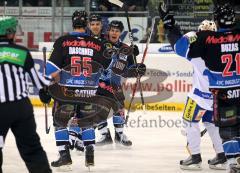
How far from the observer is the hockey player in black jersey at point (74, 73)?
568 cm

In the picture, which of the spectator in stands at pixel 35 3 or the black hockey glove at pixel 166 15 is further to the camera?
the spectator in stands at pixel 35 3

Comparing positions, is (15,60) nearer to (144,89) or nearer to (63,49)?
(63,49)

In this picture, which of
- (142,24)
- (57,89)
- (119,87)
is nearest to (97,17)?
(119,87)

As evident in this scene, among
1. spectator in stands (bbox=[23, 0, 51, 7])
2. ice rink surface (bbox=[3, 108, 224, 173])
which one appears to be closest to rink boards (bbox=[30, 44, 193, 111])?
ice rink surface (bbox=[3, 108, 224, 173])

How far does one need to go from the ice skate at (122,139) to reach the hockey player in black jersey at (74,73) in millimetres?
1371

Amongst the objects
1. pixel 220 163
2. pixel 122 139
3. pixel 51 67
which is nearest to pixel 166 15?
pixel 51 67

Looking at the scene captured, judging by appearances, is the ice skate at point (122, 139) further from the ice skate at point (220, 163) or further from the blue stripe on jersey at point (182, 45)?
the blue stripe on jersey at point (182, 45)

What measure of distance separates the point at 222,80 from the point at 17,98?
184cm

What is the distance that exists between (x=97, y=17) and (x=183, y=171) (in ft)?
6.78

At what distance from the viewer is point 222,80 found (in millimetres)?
5422

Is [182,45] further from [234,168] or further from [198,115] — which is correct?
[234,168]

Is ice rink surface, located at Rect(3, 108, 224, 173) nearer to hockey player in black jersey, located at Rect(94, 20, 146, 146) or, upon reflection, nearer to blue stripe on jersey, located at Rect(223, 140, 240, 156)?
hockey player in black jersey, located at Rect(94, 20, 146, 146)

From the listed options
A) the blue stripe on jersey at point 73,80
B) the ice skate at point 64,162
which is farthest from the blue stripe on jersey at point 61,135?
the blue stripe on jersey at point 73,80

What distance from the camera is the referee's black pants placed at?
4418 millimetres
